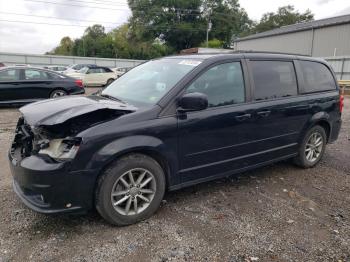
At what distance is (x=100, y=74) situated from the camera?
2089cm

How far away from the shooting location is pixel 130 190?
3.21 meters

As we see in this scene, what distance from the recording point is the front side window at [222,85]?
12.0 feet

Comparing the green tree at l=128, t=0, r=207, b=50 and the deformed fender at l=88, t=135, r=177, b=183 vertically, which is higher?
the green tree at l=128, t=0, r=207, b=50

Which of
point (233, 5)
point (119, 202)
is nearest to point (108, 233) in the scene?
point (119, 202)

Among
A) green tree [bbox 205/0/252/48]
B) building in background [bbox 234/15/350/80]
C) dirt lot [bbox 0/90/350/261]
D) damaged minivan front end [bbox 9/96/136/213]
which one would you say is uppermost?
green tree [bbox 205/0/252/48]

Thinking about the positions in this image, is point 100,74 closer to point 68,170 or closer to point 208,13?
point 68,170

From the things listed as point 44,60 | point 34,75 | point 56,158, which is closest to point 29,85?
point 34,75

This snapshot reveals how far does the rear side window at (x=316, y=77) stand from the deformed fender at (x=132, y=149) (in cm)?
254

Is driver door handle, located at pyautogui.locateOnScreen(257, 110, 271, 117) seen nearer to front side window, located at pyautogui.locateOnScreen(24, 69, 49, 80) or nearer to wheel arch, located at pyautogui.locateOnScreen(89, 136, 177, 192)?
wheel arch, located at pyautogui.locateOnScreen(89, 136, 177, 192)

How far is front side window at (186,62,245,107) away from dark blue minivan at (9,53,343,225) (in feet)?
0.04

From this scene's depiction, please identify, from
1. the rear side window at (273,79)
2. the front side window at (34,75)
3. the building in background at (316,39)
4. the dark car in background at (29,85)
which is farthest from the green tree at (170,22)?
the rear side window at (273,79)

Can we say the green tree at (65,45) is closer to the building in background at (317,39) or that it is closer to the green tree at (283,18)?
the green tree at (283,18)

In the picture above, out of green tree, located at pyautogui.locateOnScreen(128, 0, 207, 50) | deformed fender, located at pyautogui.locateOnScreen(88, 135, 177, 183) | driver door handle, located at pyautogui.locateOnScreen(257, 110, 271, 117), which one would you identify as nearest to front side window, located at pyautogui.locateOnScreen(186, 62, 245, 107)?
driver door handle, located at pyautogui.locateOnScreen(257, 110, 271, 117)

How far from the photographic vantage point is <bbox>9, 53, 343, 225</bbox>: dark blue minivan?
9.57 ft
